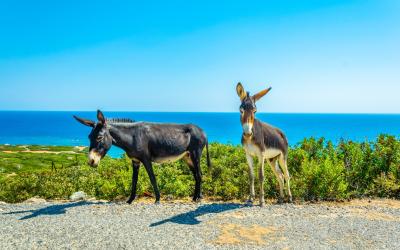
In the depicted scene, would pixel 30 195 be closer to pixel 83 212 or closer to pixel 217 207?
pixel 83 212

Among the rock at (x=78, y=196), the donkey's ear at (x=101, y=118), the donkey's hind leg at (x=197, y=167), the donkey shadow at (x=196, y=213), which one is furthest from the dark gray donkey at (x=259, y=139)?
the rock at (x=78, y=196)

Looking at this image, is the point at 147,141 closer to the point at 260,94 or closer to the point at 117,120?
the point at 117,120

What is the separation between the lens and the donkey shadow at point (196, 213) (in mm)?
9609

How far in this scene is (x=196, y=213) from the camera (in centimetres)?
1039

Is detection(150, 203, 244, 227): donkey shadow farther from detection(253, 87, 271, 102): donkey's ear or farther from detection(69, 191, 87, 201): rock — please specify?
detection(69, 191, 87, 201): rock

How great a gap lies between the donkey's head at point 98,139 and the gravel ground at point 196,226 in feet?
5.08

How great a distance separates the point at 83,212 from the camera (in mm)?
10570

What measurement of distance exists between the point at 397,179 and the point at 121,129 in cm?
1070

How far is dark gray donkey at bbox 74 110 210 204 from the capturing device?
36.3ft

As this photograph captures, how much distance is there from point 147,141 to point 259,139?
3.59m

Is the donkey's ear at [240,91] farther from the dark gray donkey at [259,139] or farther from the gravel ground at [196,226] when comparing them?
the gravel ground at [196,226]

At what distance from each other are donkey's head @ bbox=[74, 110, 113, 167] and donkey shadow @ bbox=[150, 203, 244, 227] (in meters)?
→ 2.85

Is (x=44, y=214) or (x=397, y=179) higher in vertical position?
(x=397, y=179)

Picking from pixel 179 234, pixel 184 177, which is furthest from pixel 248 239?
pixel 184 177
